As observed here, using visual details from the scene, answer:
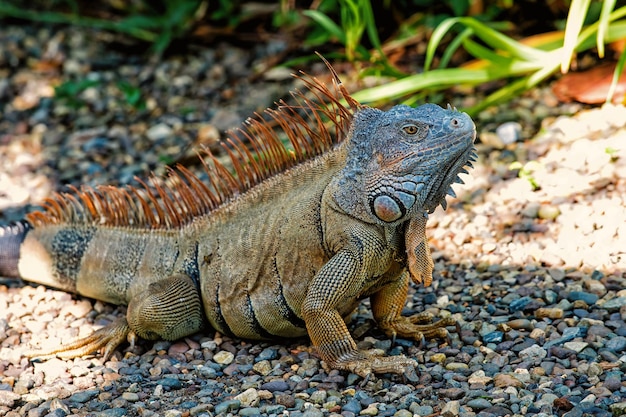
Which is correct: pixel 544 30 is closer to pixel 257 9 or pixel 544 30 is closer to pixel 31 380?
pixel 257 9

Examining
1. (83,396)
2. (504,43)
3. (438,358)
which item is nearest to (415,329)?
(438,358)

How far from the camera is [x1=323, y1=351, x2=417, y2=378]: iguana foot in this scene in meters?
5.00

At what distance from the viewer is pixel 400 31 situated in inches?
389

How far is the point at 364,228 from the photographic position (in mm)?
5035

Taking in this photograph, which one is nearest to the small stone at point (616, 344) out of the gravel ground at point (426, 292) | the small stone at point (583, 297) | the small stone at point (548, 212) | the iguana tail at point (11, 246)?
the gravel ground at point (426, 292)

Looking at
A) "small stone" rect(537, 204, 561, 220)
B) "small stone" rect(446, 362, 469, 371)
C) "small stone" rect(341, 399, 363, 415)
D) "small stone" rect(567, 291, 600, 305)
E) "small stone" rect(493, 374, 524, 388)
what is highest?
"small stone" rect(537, 204, 561, 220)

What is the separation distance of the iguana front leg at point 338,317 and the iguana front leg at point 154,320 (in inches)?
41.3

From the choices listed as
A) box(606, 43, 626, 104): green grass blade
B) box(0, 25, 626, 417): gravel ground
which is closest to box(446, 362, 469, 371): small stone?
box(0, 25, 626, 417): gravel ground

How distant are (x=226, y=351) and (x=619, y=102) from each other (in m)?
4.49

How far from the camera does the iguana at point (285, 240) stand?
4.92 meters

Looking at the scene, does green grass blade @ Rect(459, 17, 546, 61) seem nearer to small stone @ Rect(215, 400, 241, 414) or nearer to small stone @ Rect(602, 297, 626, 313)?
small stone @ Rect(602, 297, 626, 313)

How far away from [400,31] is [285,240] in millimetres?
5186

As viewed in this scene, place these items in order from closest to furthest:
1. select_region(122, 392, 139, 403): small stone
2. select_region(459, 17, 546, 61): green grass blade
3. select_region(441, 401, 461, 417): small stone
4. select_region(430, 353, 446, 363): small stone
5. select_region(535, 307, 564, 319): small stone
Result: select_region(441, 401, 461, 417): small stone → select_region(122, 392, 139, 403): small stone → select_region(430, 353, 446, 363): small stone → select_region(535, 307, 564, 319): small stone → select_region(459, 17, 546, 61): green grass blade

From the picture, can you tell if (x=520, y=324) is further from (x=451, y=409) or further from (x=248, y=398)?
(x=248, y=398)
